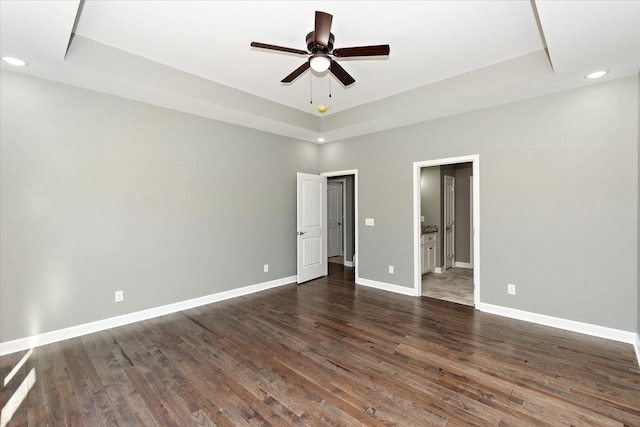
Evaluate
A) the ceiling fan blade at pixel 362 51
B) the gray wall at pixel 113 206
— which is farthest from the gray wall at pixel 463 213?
the ceiling fan blade at pixel 362 51

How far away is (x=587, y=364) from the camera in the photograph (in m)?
2.64

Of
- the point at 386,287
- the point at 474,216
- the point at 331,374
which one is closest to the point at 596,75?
the point at 474,216

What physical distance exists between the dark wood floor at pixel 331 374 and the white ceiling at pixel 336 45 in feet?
9.21

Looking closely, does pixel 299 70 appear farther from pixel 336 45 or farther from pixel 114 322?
pixel 114 322

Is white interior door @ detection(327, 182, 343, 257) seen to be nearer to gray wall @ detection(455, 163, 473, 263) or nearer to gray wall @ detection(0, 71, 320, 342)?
gray wall @ detection(455, 163, 473, 263)

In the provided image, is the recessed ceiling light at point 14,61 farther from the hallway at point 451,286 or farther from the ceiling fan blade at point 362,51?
the hallway at point 451,286

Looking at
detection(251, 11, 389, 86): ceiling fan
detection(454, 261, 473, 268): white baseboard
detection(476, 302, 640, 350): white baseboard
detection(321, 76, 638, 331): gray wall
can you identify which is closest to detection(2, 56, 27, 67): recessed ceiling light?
detection(251, 11, 389, 86): ceiling fan

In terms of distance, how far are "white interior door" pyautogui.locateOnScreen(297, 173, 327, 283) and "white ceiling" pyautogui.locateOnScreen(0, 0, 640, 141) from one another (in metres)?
1.84

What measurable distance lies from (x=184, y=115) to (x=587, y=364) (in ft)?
17.7

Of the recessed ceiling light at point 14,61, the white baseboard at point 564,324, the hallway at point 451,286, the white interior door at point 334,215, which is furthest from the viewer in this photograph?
the white interior door at point 334,215

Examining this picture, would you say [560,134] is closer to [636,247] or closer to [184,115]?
[636,247]

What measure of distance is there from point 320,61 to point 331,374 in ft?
8.91

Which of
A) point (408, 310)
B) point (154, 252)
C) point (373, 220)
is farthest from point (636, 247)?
point (154, 252)

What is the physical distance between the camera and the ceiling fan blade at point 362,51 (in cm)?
236
